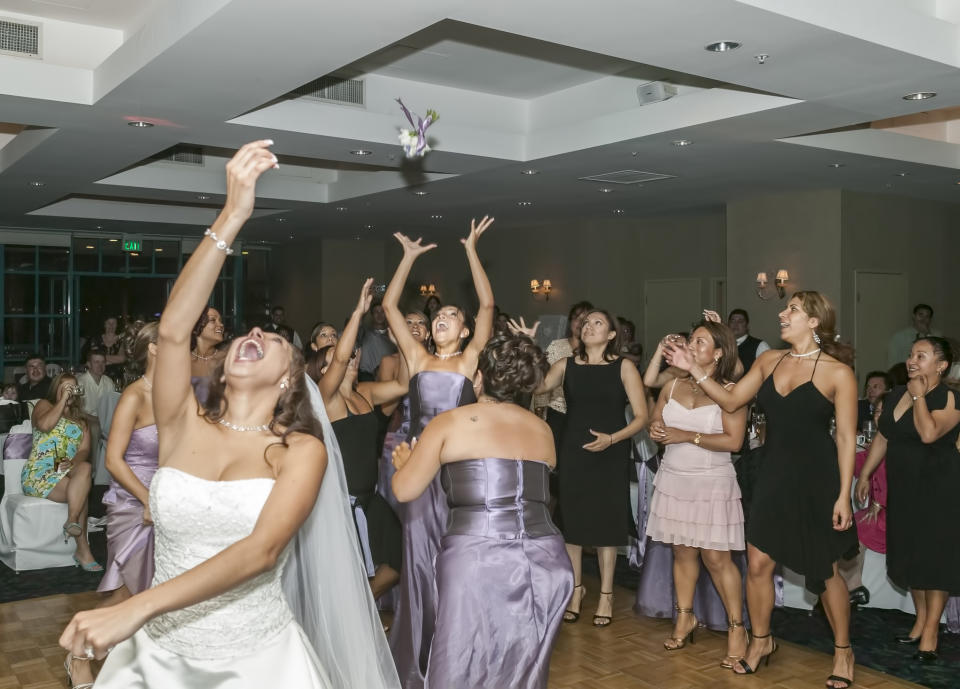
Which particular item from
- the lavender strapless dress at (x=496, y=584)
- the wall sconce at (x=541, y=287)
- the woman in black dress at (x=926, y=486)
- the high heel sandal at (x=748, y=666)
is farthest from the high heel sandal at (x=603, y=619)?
the wall sconce at (x=541, y=287)

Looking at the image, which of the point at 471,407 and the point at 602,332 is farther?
the point at 602,332

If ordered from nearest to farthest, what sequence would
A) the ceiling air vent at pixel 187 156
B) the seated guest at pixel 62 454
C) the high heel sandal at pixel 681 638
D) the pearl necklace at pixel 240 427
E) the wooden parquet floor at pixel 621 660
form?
the pearl necklace at pixel 240 427 < the wooden parquet floor at pixel 621 660 < the high heel sandal at pixel 681 638 < the seated guest at pixel 62 454 < the ceiling air vent at pixel 187 156

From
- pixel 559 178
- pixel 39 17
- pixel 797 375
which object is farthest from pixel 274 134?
pixel 797 375

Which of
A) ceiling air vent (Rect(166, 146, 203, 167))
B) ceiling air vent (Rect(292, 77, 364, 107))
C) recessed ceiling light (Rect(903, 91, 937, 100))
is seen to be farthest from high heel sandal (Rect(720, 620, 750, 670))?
ceiling air vent (Rect(166, 146, 203, 167))

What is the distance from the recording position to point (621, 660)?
4402 mm

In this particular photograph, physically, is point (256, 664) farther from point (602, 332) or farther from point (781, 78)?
point (781, 78)

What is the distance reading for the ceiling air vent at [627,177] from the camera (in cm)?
855

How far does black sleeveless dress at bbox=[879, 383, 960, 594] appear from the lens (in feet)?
14.4

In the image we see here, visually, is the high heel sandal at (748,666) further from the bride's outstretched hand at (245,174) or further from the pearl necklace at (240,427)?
the bride's outstretched hand at (245,174)

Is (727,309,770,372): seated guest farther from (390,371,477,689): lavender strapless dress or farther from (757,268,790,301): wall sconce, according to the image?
(390,371,477,689): lavender strapless dress

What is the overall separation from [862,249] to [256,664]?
9264 mm

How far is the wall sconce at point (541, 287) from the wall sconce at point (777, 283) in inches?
153

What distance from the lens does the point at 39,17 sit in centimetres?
570

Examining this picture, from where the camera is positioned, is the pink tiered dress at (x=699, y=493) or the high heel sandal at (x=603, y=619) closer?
the pink tiered dress at (x=699, y=493)
